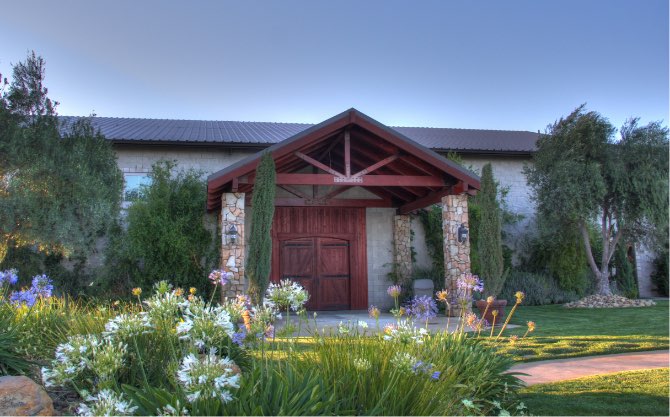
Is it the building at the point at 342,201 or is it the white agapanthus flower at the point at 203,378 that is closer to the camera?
the white agapanthus flower at the point at 203,378

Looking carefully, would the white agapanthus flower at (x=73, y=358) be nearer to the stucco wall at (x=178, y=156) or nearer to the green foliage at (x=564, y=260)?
the stucco wall at (x=178, y=156)

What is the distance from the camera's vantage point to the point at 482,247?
11719mm

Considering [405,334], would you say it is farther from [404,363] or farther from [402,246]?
[402,246]

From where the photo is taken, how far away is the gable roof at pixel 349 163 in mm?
11492

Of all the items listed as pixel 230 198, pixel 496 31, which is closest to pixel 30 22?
pixel 230 198

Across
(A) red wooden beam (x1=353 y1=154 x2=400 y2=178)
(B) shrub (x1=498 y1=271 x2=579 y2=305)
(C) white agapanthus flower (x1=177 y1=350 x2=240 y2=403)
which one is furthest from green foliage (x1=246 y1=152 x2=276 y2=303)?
(B) shrub (x1=498 y1=271 x2=579 y2=305)

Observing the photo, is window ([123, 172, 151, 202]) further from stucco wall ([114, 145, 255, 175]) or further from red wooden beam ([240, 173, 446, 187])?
red wooden beam ([240, 173, 446, 187])

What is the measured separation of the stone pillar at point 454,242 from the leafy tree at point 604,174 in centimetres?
445

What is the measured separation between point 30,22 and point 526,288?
14.8 m

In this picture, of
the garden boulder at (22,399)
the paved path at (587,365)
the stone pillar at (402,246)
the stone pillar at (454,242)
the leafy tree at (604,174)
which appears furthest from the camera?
the stone pillar at (402,246)

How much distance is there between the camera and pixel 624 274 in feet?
60.2

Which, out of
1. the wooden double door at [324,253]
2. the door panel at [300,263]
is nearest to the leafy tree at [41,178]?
the wooden double door at [324,253]

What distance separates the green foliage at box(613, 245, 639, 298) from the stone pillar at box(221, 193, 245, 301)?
1366cm

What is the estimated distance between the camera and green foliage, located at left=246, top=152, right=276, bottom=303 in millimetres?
10656
